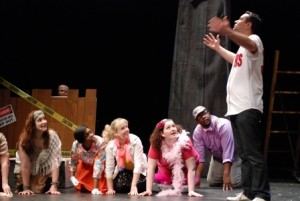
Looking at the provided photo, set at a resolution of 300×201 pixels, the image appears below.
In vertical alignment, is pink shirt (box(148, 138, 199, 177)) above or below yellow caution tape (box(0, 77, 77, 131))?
below

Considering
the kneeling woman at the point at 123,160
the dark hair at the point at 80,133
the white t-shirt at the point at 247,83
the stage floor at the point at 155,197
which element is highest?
the white t-shirt at the point at 247,83

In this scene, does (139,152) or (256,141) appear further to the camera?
(139,152)

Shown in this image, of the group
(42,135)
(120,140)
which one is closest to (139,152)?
(120,140)

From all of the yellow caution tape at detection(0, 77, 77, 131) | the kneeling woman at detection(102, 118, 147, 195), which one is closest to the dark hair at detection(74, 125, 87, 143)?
the kneeling woman at detection(102, 118, 147, 195)

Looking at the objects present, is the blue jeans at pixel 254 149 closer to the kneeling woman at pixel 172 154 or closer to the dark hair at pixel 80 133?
the kneeling woman at pixel 172 154

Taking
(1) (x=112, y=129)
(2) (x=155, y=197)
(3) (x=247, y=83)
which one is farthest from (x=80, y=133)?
(3) (x=247, y=83)

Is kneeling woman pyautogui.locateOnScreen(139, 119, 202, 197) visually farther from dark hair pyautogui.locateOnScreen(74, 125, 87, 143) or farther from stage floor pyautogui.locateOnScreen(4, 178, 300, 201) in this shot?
dark hair pyautogui.locateOnScreen(74, 125, 87, 143)

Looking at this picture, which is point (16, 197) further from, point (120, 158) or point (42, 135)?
point (120, 158)

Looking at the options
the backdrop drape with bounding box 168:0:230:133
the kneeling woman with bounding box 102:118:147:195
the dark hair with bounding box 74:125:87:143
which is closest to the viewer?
the kneeling woman with bounding box 102:118:147:195

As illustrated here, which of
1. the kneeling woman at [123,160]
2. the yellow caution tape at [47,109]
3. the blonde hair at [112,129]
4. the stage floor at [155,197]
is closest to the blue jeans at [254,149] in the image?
the stage floor at [155,197]

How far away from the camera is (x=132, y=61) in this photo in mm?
6922

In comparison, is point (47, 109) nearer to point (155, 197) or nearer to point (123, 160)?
point (123, 160)

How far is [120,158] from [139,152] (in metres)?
0.19

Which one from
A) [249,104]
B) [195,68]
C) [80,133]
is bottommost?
[80,133]
